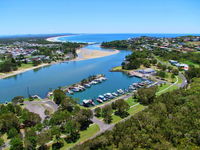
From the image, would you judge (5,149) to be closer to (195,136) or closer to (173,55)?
(195,136)

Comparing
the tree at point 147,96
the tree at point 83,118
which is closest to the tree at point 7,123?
the tree at point 83,118

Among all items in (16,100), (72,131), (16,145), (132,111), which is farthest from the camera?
(16,100)

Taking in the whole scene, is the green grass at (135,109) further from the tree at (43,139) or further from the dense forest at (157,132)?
the tree at (43,139)

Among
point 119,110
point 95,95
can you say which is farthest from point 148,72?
point 119,110

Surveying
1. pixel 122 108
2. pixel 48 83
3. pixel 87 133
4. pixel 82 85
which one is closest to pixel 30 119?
pixel 87 133

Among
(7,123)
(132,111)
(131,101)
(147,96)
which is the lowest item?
(132,111)

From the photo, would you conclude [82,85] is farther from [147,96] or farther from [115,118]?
[115,118]

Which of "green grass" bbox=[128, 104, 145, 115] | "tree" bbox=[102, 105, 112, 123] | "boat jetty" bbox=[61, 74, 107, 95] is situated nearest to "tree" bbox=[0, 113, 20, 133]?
"tree" bbox=[102, 105, 112, 123]

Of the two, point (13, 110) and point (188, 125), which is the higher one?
point (188, 125)

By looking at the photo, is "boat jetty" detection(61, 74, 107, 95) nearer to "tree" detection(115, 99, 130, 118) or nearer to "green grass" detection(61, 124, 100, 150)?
"tree" detection(115, 99, 130, 118)

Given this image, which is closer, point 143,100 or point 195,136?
point 195,136
